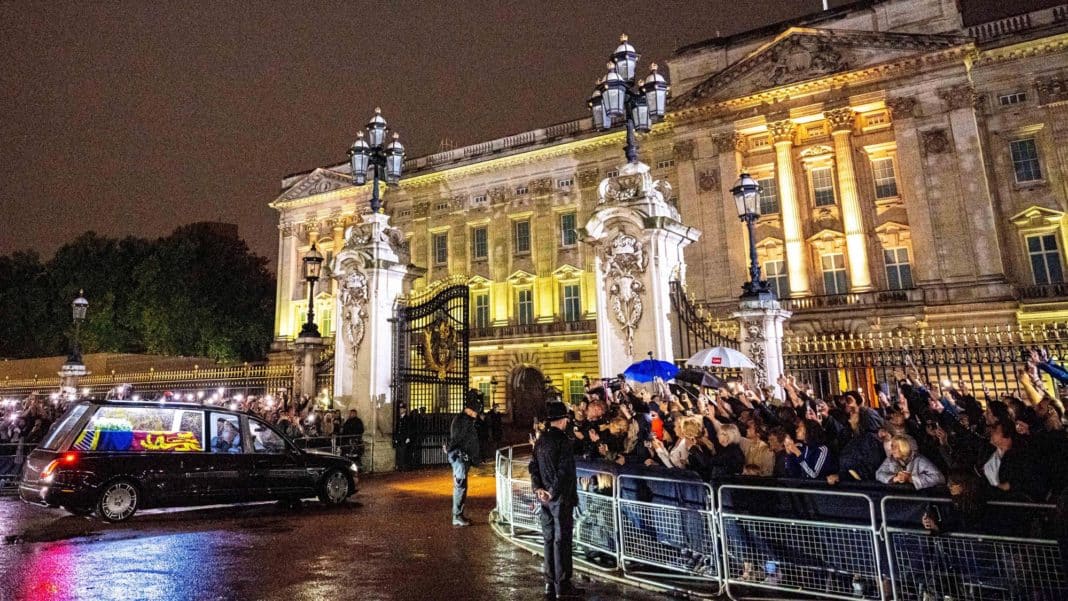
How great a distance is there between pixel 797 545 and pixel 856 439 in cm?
134

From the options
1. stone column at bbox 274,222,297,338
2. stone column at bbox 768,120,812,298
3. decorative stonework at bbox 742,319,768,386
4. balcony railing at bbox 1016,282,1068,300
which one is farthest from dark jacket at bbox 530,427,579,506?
stone column at bbox 274,222,297,338

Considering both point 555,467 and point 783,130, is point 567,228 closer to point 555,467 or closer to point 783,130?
point 783,130

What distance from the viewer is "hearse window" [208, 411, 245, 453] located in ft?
30.9

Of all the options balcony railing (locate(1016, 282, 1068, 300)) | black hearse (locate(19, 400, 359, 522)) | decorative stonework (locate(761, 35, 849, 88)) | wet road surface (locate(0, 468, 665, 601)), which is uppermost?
decorative stonework (locate(761, 35, 849, 88))

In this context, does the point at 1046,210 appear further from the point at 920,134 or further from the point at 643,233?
the point at 643,233

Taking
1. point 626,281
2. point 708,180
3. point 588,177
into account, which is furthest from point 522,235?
point 626,281

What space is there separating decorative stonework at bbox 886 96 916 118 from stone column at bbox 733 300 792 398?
957 inches

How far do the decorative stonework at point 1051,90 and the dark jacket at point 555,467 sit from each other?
3531 centimetres

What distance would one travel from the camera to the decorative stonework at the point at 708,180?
3484cm

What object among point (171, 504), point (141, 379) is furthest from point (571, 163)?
point (171, 504)

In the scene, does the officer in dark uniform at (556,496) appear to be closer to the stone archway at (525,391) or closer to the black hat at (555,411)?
the black hat at (555,411)

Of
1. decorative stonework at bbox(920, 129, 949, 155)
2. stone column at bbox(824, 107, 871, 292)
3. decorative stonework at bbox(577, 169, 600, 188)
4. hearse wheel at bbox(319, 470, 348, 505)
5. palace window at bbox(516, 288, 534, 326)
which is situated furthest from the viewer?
palace window at bbox(516, 288, 534, 326)

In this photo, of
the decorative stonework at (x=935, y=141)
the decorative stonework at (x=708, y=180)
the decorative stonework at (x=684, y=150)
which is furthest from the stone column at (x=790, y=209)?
the decorative stonework at (x=935, y=141)

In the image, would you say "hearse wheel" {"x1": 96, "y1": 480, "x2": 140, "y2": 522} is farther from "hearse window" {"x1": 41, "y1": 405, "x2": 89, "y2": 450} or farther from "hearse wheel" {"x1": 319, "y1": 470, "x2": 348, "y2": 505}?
"hearse wheel" {"x1": 319, "y1": 470, "x2": 348, "y2": 505}
